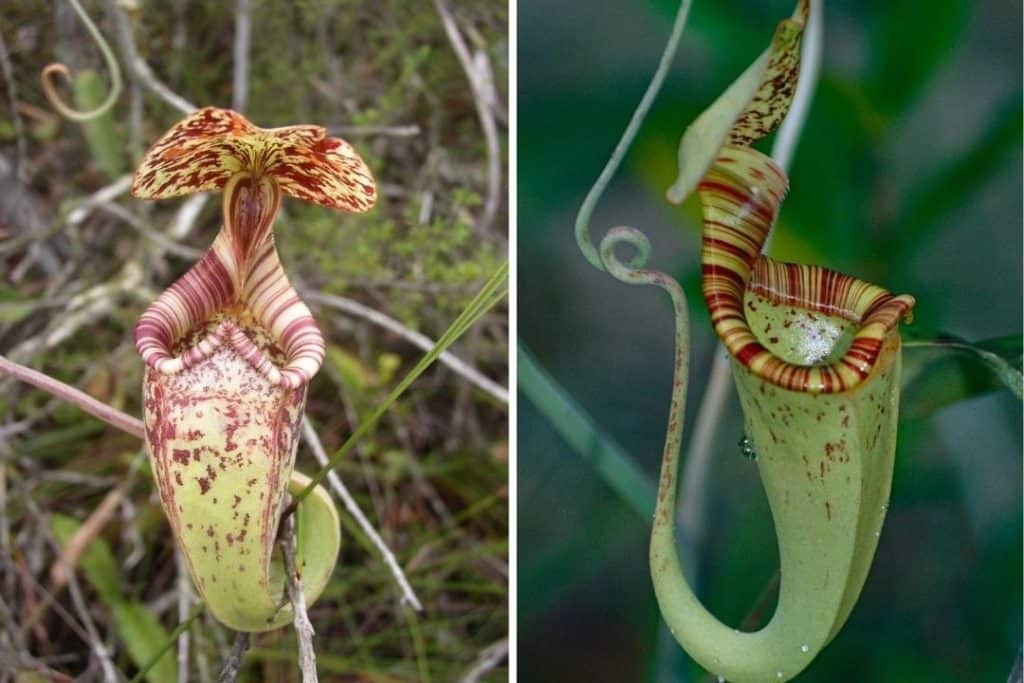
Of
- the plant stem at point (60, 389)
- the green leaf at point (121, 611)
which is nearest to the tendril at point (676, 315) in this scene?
the plant stem at point (60, 389)

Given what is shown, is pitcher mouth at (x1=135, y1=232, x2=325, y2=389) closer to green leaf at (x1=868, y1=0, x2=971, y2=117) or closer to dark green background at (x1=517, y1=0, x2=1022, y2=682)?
dark green background at (x1=517, y1=0, x2=1022, y2=682)

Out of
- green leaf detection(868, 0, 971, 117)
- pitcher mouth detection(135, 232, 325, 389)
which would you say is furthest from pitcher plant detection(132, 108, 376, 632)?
green leaf detection(868, 0, 971, 117)

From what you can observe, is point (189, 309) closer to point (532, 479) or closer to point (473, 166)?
point (532, 479)

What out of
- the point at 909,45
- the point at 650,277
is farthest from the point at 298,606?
the point at 909,45

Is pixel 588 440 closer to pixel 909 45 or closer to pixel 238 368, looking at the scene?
pixel 238 368

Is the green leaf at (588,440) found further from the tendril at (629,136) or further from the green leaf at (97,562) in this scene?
the green leaf at (97,562)

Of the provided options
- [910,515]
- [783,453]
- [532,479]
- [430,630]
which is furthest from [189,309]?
[430,630]
